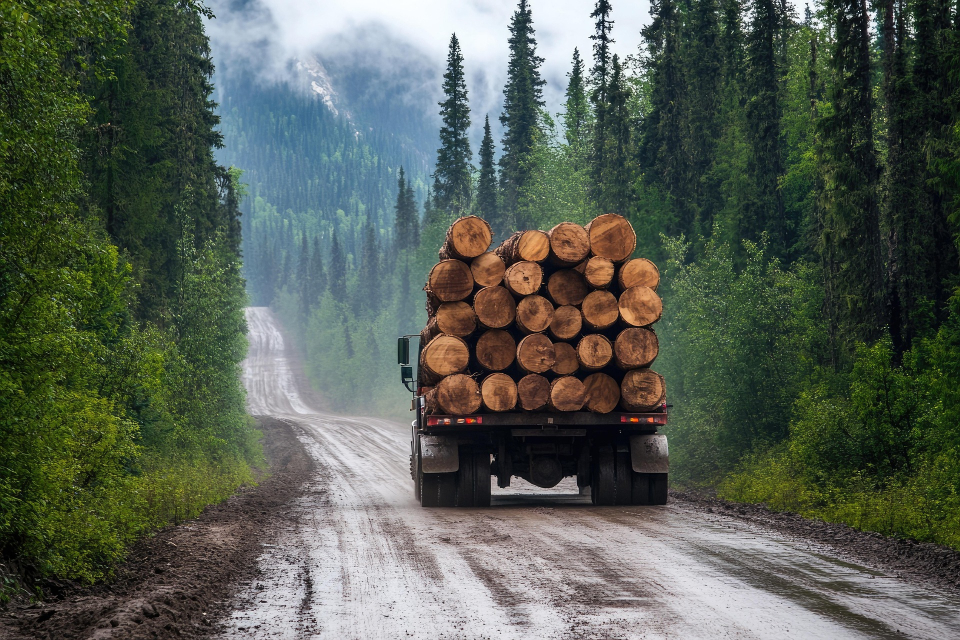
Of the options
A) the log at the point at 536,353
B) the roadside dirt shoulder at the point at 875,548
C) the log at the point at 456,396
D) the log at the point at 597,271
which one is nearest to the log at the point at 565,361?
the log at the point at 536,353

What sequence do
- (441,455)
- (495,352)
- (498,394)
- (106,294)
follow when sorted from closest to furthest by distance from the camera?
(498,394), (495,352), (441,455), (106,294)

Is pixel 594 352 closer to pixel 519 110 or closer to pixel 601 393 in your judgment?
pixel 601 393

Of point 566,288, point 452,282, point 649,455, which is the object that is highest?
point 452,282

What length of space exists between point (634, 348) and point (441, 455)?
3653 millimetres

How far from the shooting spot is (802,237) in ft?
89.3

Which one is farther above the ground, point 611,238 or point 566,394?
point 611,238

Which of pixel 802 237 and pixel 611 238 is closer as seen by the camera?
pixel 611 238

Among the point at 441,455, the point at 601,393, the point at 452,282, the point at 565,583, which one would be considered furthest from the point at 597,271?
the point at 565,583

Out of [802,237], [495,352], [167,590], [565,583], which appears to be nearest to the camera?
[167,590]

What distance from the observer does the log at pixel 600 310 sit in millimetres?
14420

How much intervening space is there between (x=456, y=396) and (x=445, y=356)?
2.30ft

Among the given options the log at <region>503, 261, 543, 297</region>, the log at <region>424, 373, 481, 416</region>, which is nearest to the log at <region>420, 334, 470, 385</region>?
the log at <region>424, 373, 481, 416</region>

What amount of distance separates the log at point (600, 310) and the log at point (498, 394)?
66.5 inches

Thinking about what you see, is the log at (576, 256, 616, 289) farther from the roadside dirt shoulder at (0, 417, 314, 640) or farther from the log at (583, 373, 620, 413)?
the roadside dirt shoulder at (0, 417, 314, 640)
